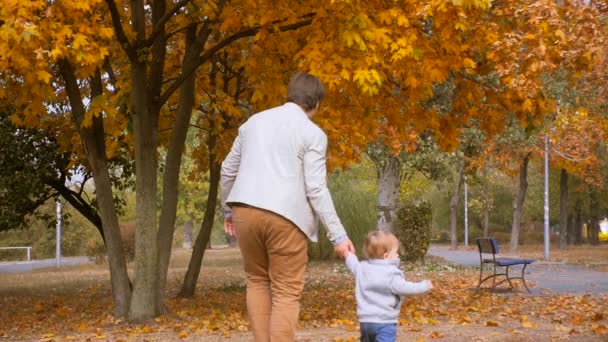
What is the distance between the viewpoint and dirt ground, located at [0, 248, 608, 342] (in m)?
8.94

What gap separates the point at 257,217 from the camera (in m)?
5.21

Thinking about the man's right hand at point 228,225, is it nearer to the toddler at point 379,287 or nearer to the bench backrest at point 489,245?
the toddler at point 379,287

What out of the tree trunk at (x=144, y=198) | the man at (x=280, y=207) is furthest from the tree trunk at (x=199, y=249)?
the man at (x=280, y=207)

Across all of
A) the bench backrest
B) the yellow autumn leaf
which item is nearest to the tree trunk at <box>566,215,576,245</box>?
the bench backrest

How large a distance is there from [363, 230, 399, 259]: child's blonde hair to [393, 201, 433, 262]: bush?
22.1 metres

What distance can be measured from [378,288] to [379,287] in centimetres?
1

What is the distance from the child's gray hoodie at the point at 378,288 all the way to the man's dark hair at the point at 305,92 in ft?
3.47

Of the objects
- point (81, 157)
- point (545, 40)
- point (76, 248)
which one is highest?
point (545, 40)

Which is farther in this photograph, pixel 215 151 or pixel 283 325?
pixel 215 151

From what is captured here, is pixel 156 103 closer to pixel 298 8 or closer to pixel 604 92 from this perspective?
pixel 298 8

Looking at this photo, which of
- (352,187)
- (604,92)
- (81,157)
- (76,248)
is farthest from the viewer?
(76,248)

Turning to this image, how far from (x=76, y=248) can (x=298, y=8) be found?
167ft

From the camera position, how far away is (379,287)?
18.6 ft

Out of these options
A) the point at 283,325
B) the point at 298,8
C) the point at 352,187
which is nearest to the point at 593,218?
the point at 352,187
